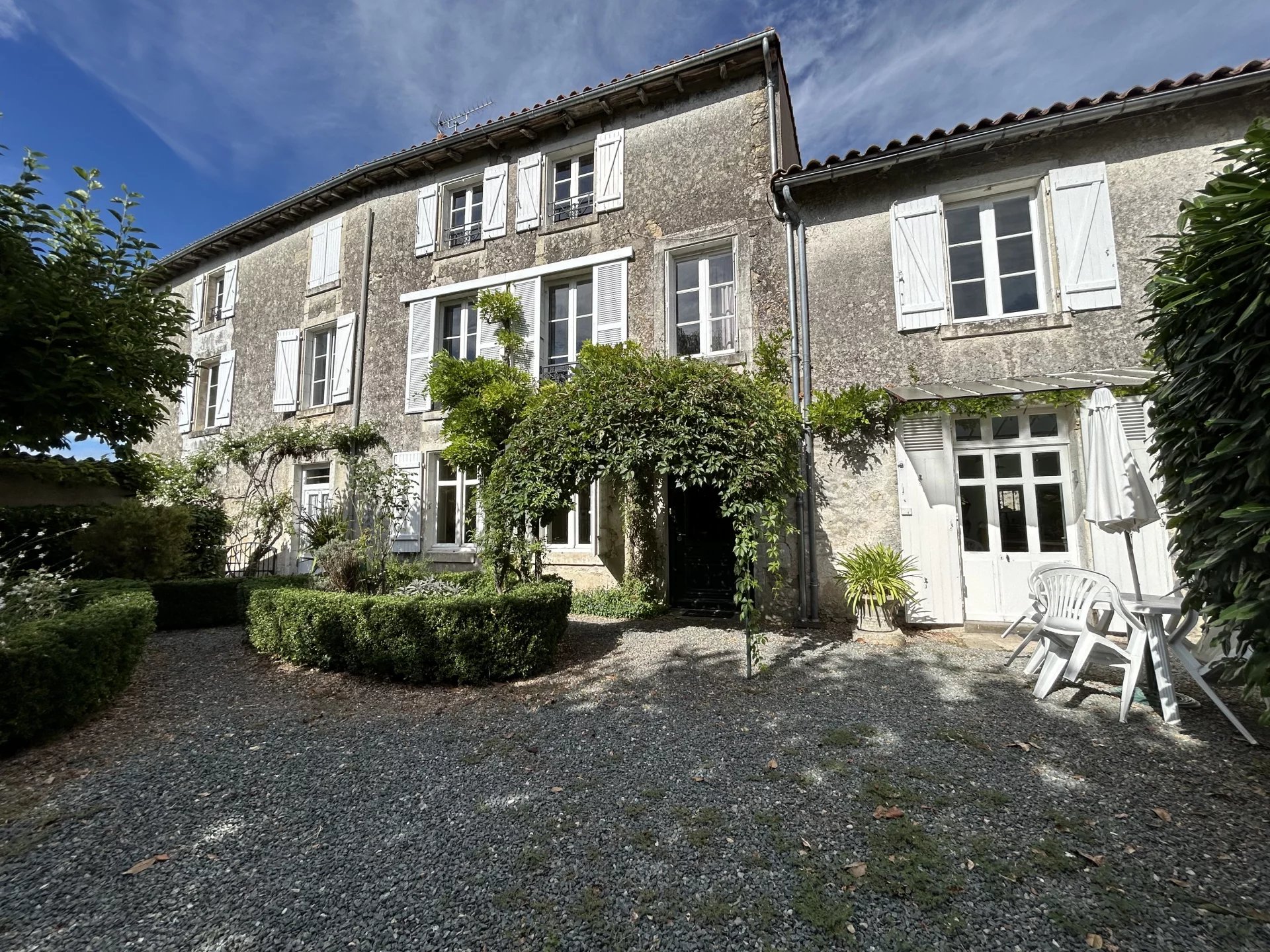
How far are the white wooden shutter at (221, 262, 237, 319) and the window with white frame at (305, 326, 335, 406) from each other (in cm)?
313

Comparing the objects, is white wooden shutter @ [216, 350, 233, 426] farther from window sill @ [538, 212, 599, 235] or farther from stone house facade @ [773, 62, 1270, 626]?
stone house facade @ [773, 62, 1270, 626]

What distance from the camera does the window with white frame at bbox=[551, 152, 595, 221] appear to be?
901 centimetres

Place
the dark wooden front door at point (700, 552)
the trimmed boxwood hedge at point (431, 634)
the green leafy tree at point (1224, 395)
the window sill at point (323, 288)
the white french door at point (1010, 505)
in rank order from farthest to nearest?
the window sill at point (323, 288), the dark wooden front door at point (700, 552), the white french door at point (1010, 505), the trimmed boxwood hedge at point (431, 634), the green leafy tree at point (1224, 395)

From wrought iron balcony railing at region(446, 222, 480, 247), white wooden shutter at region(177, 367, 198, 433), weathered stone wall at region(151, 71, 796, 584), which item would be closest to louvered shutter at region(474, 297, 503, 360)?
weathered stone wall at region(151, 71, 796, 584)

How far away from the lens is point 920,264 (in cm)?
668

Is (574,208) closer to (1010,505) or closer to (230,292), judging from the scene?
(1010,505)

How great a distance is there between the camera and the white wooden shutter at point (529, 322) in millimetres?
8781

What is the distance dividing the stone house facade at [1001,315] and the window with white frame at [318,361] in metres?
9.29

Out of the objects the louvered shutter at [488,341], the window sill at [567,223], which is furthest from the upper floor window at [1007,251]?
the louvered shutter at [488,341]

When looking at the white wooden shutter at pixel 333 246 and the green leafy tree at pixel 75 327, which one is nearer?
the green leafy tree at pixel 75 327

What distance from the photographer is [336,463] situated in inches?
398

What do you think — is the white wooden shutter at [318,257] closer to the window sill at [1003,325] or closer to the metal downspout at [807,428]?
the metal downspout at [807,428]

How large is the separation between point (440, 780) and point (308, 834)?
2.17ft

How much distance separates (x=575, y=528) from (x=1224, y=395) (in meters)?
7.00
